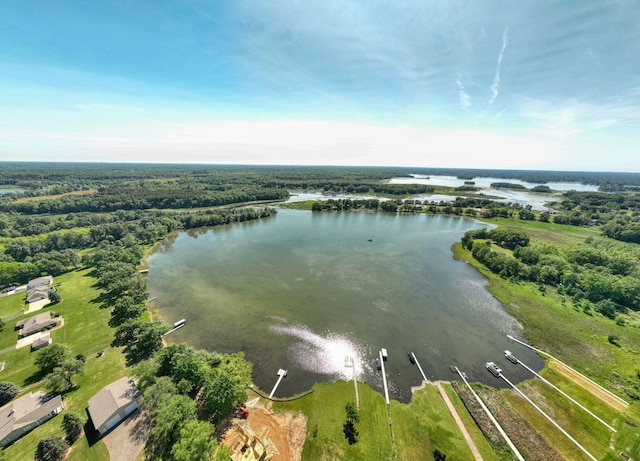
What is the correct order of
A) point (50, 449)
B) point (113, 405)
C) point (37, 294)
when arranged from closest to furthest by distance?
point (50, 449) < point (113, 405) < point (37, 294)

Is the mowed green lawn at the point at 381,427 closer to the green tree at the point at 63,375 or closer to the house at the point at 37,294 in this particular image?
the green tree at the point at 63,375

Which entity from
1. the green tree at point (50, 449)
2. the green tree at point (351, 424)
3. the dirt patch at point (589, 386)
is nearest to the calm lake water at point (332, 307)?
the dirt patch at point (589, 386)

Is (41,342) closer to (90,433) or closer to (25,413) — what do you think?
(25,413)

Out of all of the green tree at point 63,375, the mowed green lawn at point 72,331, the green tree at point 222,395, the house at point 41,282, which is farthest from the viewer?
the house at point 41,282

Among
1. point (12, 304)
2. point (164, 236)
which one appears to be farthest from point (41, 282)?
point (164, 236)

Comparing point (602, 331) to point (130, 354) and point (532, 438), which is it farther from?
point (130, 354)

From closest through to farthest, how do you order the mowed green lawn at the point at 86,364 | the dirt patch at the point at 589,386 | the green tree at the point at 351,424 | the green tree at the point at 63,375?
the mowed green lawn at the point at 86,364
the green tree at the point at 351,424
the green tree at the point at 63,375
the dirt patch at the point at 589,386
